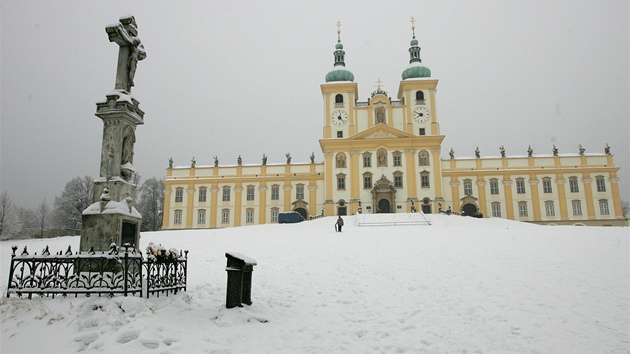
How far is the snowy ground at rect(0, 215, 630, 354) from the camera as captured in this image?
21.8ft

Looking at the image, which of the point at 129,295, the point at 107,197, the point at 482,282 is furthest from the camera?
the point at 482,282

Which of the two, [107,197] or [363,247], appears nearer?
[107,197]

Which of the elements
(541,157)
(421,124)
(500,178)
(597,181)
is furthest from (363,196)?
(597,181)

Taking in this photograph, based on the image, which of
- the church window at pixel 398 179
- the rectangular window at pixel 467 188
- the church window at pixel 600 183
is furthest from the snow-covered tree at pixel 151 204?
the church window at pixel 600 183

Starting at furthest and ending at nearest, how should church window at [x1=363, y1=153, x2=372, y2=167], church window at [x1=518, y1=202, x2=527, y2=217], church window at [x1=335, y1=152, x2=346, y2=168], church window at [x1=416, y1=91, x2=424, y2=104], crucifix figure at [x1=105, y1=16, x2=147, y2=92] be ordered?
church window at [x1=416, y1=91, x2=424, y2=104] < church window at [x1=518, y1=202, x2=527, y2=217] < church window at [x1=335, y1=152, x2=346, y2=168] < church window at [x1=363, y1=153, x2=372, y2=167] < crucifix figure at [x1=105, y1=16, x2=147, y2=92]

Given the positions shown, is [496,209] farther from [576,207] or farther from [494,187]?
[576,207]

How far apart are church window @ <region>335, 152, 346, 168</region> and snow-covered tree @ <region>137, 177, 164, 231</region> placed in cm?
3157

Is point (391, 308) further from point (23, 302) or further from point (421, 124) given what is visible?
point (421, 124)

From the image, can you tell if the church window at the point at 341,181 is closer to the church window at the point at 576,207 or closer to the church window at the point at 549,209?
the church window at the point at 549,209

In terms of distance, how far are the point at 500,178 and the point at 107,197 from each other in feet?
165

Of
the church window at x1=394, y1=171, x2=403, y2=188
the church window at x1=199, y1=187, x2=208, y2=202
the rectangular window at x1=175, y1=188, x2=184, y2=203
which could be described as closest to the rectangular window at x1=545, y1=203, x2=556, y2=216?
the church window at x1=394, y1=171, x2=403, y2=188

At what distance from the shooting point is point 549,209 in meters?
50.8

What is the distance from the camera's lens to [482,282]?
11.7 meters

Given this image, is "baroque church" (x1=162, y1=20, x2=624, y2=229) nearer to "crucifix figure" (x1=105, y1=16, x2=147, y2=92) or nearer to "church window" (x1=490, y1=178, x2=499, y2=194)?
"church window" (x1=490, y1=178, x2=499, y2=194)
